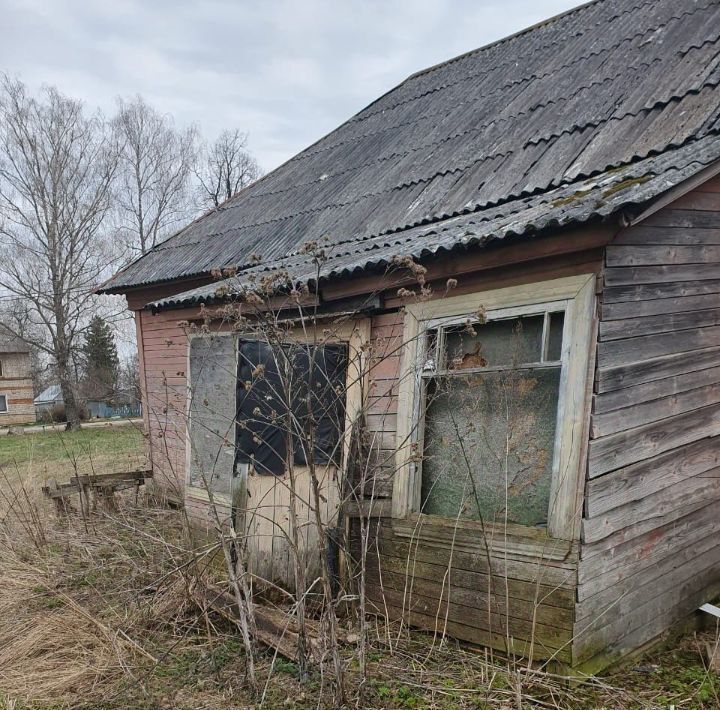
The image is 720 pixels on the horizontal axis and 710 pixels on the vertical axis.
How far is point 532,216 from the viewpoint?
384 cm

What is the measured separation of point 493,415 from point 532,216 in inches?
52.4

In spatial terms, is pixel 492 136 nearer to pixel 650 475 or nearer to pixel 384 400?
pixel 384 400

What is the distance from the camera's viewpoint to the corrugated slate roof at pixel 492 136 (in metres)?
4.89

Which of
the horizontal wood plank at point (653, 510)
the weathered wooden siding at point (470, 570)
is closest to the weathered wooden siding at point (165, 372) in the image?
the weathered wooden siding at point (470, 570)

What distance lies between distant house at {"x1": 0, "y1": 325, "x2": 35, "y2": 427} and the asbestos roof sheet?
3021cm

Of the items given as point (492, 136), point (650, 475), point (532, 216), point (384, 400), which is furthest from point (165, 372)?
point (650, 475)

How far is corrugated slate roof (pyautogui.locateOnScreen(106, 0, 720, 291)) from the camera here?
16.0 feet

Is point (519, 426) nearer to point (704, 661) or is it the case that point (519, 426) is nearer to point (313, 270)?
point (704, 661)

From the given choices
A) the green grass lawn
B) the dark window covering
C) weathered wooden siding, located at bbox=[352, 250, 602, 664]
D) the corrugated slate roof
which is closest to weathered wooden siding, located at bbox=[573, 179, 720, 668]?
weathered wooden siding, located at bbox=[352, 250, 602, 664]

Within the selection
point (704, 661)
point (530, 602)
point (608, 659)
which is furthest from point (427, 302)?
point (704, 661)

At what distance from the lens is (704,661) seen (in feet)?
12.5

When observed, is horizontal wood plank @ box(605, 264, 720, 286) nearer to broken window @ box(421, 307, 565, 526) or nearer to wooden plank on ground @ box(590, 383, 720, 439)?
broken window @ box(421, 307, 565, 526)

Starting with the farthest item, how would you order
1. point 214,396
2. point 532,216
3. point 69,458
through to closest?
point 69,458
point 214,396
point 532,216

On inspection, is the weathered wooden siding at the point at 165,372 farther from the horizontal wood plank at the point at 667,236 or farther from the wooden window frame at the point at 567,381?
the horizontal wood plank at the point at 667,236
